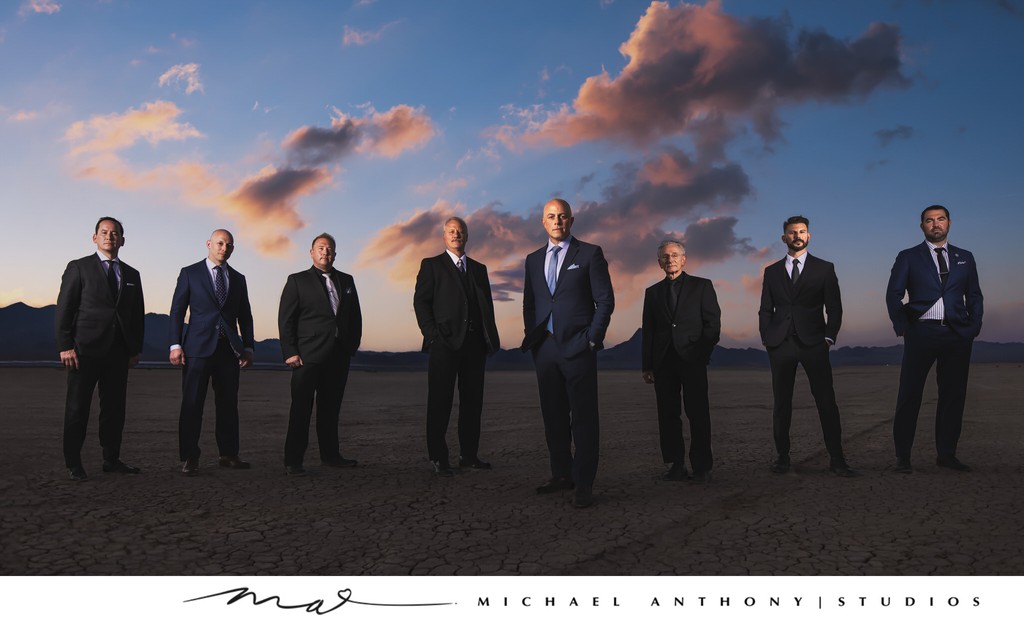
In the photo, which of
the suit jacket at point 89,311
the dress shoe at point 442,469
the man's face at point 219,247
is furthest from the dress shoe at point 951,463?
the suit jacket at point 89,311

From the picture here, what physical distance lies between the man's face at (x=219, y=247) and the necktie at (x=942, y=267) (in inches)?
246

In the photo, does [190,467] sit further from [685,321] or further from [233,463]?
[685,321]

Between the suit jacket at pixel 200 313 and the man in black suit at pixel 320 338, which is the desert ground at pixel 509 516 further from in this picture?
the suit jacket at pixel 200 313

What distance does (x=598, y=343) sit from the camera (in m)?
4.62

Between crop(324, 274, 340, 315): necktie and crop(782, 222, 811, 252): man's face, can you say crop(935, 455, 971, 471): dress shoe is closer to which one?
crop(782, 222, 811, 252): man's face

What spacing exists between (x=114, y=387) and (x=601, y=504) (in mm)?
4231

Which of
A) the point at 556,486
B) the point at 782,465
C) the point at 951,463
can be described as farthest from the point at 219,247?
the point at 951,463

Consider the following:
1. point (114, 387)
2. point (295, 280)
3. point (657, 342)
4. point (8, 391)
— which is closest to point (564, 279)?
point (657, 342)

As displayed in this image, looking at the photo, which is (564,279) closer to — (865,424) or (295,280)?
(295,280)

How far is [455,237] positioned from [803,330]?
9.71 ft

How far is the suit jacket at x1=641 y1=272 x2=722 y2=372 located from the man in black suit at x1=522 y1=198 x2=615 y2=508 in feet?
3.03

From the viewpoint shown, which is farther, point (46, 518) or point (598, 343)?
point (598, 343)

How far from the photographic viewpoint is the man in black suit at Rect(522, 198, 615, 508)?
4656 mm

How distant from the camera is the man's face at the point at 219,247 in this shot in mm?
6180
